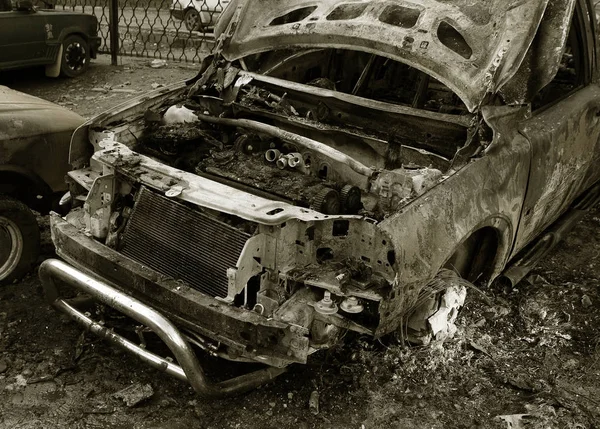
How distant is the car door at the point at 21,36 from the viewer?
8078 mm

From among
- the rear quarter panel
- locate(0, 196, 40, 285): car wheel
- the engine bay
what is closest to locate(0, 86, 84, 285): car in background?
locate(0, 196, 40, 285): car wheel

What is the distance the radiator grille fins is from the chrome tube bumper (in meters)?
0.30

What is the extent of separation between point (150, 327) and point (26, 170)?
1763 millimetres

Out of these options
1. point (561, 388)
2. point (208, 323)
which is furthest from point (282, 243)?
point (561, 388)

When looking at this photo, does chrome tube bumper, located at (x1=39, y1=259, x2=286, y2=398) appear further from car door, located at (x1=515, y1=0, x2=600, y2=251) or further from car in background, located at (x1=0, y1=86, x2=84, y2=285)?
car door, located at (x1=515, y1=0, x2=600, y2=251)

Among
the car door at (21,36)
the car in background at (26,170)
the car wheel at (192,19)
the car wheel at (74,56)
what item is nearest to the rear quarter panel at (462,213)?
the car in background at (26,170)

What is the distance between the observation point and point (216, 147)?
4066 mm

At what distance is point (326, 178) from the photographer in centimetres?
373

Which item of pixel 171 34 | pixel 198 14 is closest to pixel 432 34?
pixel 171 34

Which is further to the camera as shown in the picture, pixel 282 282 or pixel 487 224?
pixel 487 224

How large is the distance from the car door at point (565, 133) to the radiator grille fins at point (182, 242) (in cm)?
188

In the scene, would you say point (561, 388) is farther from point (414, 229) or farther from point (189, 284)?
point (189, 284)

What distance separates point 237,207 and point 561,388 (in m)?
2.11

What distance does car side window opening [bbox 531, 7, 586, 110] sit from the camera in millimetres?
4297
